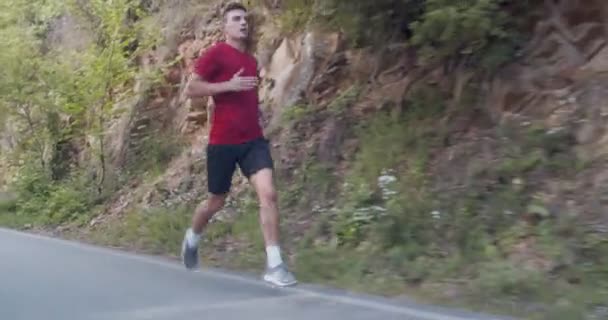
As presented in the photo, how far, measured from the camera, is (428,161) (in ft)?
30.3

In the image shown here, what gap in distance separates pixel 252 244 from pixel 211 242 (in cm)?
73

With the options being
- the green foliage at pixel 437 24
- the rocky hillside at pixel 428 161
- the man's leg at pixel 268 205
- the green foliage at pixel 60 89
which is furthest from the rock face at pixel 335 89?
the man's leg at pixel 268 205

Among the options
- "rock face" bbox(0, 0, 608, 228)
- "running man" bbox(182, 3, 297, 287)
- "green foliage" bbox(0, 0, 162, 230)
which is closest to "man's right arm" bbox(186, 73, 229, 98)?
"running man" bbox(182, 3, 297, 287)

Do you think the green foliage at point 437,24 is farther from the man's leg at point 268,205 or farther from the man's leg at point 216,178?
the man's leg at point 216,178

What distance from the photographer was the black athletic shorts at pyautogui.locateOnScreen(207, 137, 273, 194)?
804 centimetres

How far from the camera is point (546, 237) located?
282 inches

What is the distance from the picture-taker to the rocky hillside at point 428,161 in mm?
7188

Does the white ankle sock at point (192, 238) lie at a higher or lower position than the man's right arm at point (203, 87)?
lower

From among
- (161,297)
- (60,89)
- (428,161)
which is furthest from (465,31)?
(60,89)

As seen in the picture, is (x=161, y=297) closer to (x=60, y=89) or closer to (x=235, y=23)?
(x=235, y=23)

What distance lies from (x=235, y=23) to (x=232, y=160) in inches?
44.6

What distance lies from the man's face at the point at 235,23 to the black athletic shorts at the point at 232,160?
2.96ft

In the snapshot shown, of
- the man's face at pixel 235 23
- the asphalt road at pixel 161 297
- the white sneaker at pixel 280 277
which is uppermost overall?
the man's face at pixel 235 23

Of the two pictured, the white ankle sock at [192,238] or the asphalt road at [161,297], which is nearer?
the asphalt road at [161,297]
